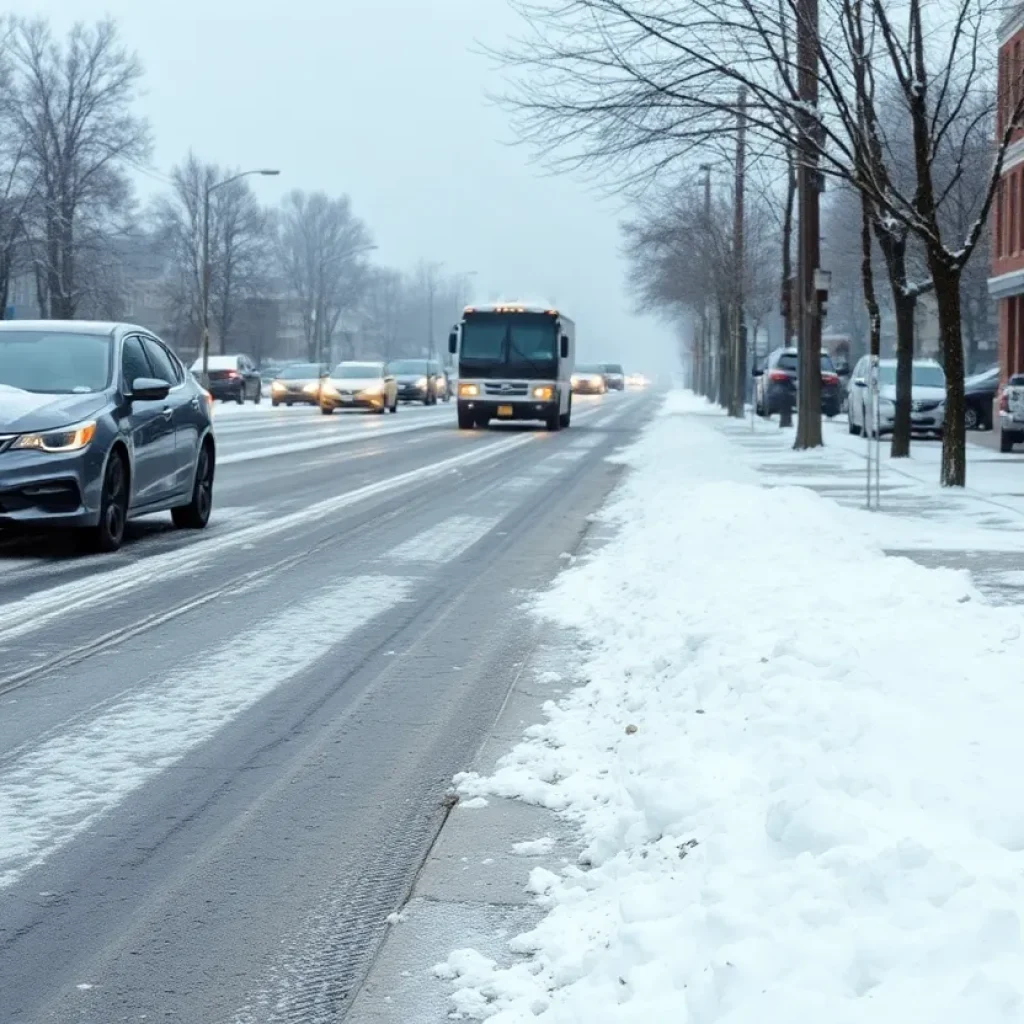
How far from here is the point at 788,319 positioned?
39.2 meters

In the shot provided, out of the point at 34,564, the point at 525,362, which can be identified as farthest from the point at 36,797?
the point at 525,362

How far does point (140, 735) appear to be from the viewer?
6719 millimetres

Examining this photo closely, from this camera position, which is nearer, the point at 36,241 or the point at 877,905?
the point at 877,905

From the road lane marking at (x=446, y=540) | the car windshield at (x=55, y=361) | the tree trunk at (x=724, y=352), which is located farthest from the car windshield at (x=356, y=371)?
the car windshield at (x=55, y=361)

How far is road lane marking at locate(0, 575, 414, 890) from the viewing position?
5496mm

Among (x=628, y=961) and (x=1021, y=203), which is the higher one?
(x=1021, y=203)

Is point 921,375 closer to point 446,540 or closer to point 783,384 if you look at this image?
point 783,384

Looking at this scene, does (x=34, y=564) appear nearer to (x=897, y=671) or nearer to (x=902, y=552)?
(x=902, y=552)

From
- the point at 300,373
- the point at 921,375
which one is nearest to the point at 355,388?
the point at 300,373

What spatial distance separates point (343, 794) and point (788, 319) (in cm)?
3418

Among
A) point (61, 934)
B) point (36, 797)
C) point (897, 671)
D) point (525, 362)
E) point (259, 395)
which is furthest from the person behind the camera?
point (259, 395)

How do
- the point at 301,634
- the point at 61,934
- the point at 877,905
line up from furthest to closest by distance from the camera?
the point at 301,634
the point at 61,934
the point at 877,905

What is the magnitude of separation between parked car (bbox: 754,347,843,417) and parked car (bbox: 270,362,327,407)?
18.3 m

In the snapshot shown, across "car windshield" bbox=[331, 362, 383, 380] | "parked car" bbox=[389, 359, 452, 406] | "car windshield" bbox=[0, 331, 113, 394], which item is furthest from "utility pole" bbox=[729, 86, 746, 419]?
"car windshield" bbox=[0, 331, 113, 394]
